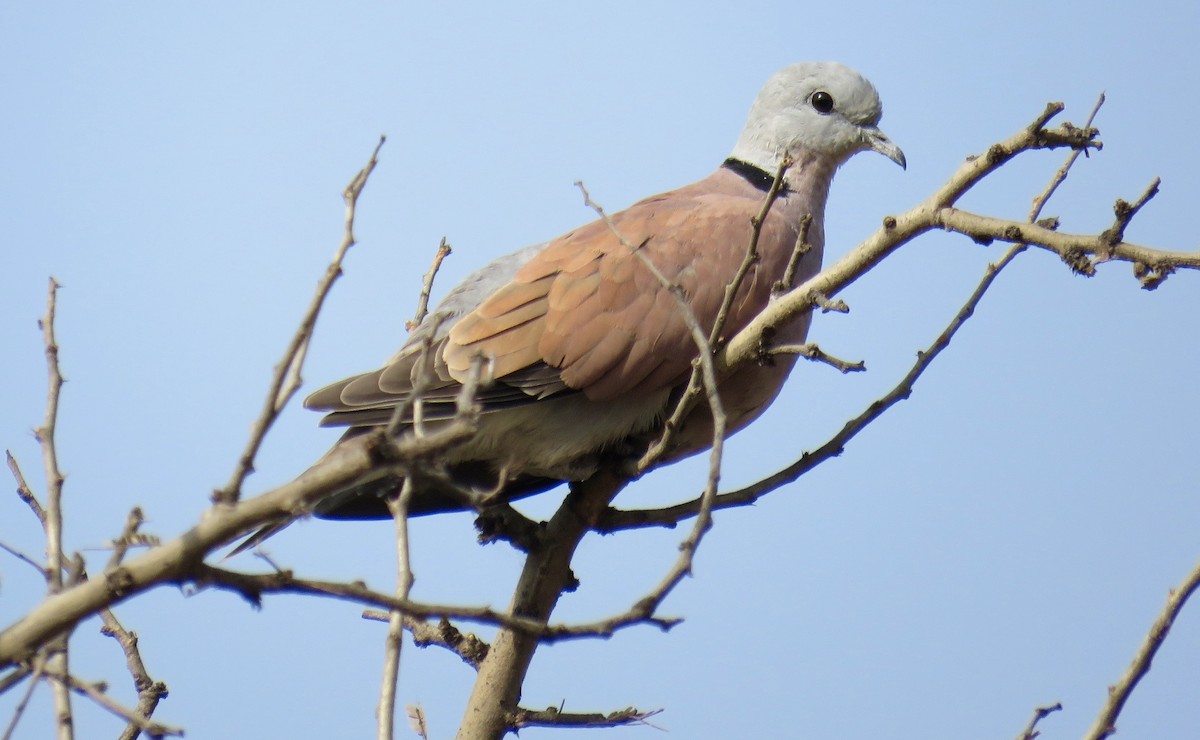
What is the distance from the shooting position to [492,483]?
12.7 ft

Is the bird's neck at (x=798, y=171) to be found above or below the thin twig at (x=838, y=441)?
above

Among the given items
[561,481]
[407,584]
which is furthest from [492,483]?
[407,584]

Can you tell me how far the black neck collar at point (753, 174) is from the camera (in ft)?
15.0

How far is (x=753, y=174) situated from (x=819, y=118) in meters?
0.33

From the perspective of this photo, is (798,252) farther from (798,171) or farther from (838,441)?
(798,171)

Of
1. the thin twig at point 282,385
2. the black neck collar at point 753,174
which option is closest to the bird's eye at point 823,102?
the black neck collar at point 753,174

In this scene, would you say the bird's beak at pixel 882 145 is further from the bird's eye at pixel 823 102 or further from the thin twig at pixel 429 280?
the thin twig at pixel 429 280

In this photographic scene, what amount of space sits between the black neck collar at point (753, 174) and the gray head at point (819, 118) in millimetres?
32

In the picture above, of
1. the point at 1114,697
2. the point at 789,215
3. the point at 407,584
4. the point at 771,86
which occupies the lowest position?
the point at 1114,697

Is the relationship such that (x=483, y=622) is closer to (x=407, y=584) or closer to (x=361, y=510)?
(x=407, y=584)

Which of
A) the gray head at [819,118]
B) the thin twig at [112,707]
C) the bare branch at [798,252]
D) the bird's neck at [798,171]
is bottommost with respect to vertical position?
the thin twig at [112,707]

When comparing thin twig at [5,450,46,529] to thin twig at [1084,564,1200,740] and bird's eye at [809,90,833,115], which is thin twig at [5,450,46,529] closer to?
thin twig at [1084,564,1200,740]

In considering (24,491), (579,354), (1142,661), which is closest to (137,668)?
(24,491)

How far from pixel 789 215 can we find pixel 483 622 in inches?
115
